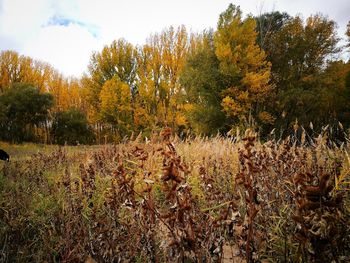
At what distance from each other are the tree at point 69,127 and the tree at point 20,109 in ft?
5.62

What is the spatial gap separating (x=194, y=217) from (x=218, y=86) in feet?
52.2

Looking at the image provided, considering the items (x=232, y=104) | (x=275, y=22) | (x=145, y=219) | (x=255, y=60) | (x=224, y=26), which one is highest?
(x=275, y=22)

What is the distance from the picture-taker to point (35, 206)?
341 centimetres

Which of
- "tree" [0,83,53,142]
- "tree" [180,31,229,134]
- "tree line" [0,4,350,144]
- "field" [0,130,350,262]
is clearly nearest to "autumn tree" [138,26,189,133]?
"tree line" [0,4,350,144]

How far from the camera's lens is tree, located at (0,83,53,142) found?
28188 millimetres

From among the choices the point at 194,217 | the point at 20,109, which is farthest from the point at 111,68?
the point at 194,217

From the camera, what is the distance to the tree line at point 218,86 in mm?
16484

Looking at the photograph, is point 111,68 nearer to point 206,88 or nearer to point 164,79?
point 164,79

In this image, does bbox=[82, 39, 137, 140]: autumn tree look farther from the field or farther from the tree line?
the field

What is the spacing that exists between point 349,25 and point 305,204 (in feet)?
90.4

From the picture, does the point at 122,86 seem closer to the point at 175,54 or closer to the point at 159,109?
the point at 159,109

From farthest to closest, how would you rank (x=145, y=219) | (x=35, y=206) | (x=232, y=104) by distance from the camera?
1. (x=232, y=104)
2. (x=35, y=206)
3. (x=145, y=219)

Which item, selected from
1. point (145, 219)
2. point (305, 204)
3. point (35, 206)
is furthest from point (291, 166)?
point (35, 206)

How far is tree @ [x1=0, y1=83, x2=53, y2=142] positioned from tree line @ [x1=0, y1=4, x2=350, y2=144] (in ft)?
0.34
